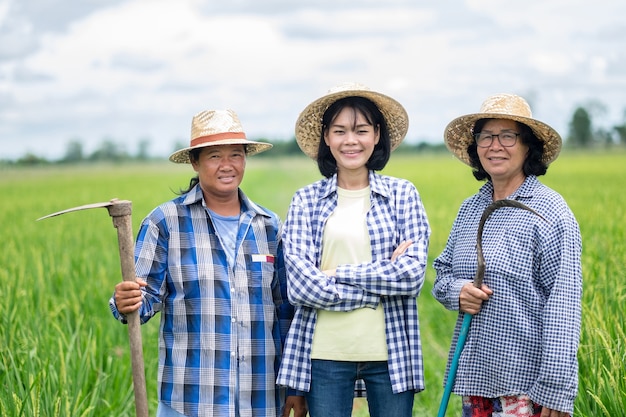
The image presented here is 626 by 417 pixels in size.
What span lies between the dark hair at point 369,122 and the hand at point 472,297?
2.00 feet

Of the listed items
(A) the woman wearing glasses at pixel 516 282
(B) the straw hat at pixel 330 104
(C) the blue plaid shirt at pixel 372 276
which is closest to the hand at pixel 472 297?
(A) the woman wearing glasses at pixel 516 282

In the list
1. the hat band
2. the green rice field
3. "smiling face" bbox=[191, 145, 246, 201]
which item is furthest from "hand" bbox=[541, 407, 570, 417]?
the hat band

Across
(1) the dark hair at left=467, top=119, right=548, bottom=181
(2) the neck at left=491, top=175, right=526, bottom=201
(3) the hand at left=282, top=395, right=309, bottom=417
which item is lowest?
(3) the hand at left=282, top=395, right=309, bottom=417

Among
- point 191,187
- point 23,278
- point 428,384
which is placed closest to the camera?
point 191,187

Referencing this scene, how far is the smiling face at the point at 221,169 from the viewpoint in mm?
3178

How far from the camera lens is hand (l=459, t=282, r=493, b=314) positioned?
2.96m

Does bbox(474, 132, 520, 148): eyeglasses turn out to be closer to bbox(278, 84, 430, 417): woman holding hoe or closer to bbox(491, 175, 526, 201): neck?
bbox(491, 175, 526, 201): neck

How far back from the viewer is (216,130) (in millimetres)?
3191

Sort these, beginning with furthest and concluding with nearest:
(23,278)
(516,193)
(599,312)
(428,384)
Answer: (23,278)
(428,384)
(599,312)
(516,193)

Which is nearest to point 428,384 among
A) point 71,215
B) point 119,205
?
point 119,205

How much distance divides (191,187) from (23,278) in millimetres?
3782

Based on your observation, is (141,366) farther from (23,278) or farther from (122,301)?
(23,278)

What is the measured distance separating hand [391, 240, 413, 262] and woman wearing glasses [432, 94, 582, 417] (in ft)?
0.76

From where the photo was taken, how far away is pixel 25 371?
152 inches
